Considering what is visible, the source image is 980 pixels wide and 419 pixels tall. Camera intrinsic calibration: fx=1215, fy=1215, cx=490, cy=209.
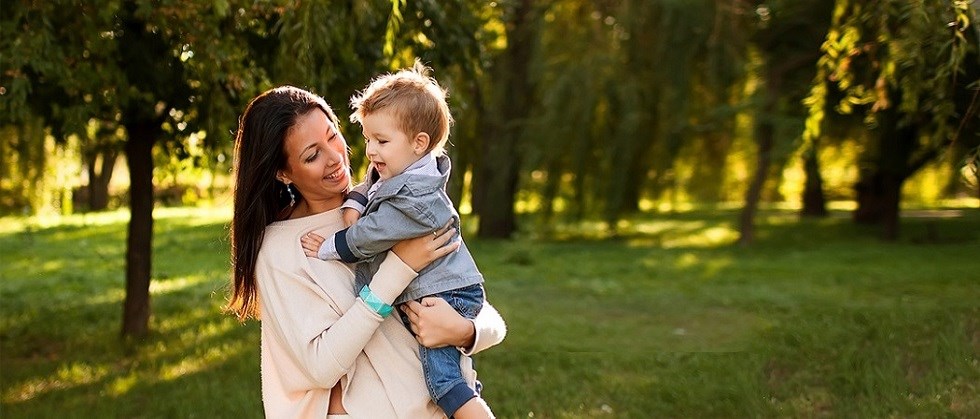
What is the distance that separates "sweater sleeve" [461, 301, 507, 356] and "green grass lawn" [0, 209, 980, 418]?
0.87 m

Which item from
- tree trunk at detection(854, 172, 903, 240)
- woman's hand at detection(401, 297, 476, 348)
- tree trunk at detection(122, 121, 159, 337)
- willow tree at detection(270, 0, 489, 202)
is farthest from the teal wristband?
tree trunk at detection(854, 172, 903, 240)

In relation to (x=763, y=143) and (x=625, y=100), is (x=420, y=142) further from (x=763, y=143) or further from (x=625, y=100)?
(x=763, y=143)

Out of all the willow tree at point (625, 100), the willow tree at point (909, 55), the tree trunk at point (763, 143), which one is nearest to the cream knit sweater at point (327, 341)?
the willow tree at point (909, 55)

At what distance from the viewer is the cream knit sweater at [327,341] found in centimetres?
241

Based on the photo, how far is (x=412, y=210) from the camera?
→ 97.4 inches

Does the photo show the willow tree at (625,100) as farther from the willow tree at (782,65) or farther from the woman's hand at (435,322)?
the woman's hand at (435,322)

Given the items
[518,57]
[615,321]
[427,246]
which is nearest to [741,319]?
[615,321]

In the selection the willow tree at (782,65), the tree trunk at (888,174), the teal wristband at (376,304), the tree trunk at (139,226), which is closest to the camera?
the teal wristband at (376,304)

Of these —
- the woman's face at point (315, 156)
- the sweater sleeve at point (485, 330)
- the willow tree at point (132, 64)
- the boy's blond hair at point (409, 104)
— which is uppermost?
the willow tree at point (132, 64)

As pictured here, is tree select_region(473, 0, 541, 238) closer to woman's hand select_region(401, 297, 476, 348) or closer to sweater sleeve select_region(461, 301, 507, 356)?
sweater sleeve select_region(461, 301, 507, 356)

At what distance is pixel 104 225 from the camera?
64.5 ft

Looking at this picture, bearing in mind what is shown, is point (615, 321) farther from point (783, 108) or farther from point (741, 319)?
point (783, 108)

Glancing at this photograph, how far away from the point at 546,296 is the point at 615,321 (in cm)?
169

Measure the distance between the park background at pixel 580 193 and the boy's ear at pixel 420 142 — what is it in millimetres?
1659
